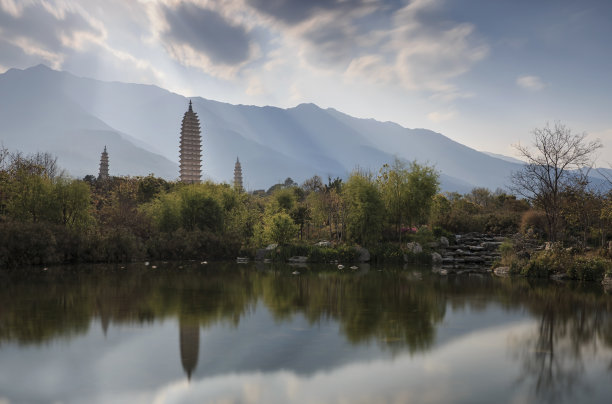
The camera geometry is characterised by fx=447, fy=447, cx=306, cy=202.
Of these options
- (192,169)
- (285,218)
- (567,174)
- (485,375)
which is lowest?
(485,375)

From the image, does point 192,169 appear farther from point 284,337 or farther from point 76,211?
point 284,337

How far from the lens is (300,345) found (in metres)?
6.86

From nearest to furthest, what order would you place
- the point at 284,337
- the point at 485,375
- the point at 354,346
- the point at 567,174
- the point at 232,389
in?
the point at 232,389 → the point at 485,375 → the point at 354,346 → the point at 284,337 → the point at 567,174

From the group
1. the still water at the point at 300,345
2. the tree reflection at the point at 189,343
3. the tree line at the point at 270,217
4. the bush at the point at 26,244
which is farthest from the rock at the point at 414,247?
the tree reflection at the point at 189,343

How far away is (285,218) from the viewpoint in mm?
25297

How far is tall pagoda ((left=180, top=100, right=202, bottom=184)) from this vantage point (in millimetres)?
83500

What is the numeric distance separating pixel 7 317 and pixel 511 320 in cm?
979

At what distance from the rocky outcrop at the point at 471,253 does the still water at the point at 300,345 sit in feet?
30.7

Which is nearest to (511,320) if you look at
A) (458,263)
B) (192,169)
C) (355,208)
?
(458,263)

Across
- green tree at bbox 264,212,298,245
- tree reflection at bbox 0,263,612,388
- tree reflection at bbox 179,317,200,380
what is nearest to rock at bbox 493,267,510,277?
tree reflection at bbox 0,263,612,388

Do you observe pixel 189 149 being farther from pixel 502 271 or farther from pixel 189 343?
pixel 189 343

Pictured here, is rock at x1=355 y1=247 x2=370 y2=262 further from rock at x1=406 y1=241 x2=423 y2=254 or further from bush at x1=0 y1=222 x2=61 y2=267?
bush at x1=0 y1=222 x2=61 y2=267

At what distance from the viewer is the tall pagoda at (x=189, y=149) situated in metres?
83.5

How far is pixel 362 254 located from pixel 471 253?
6.19 metres
